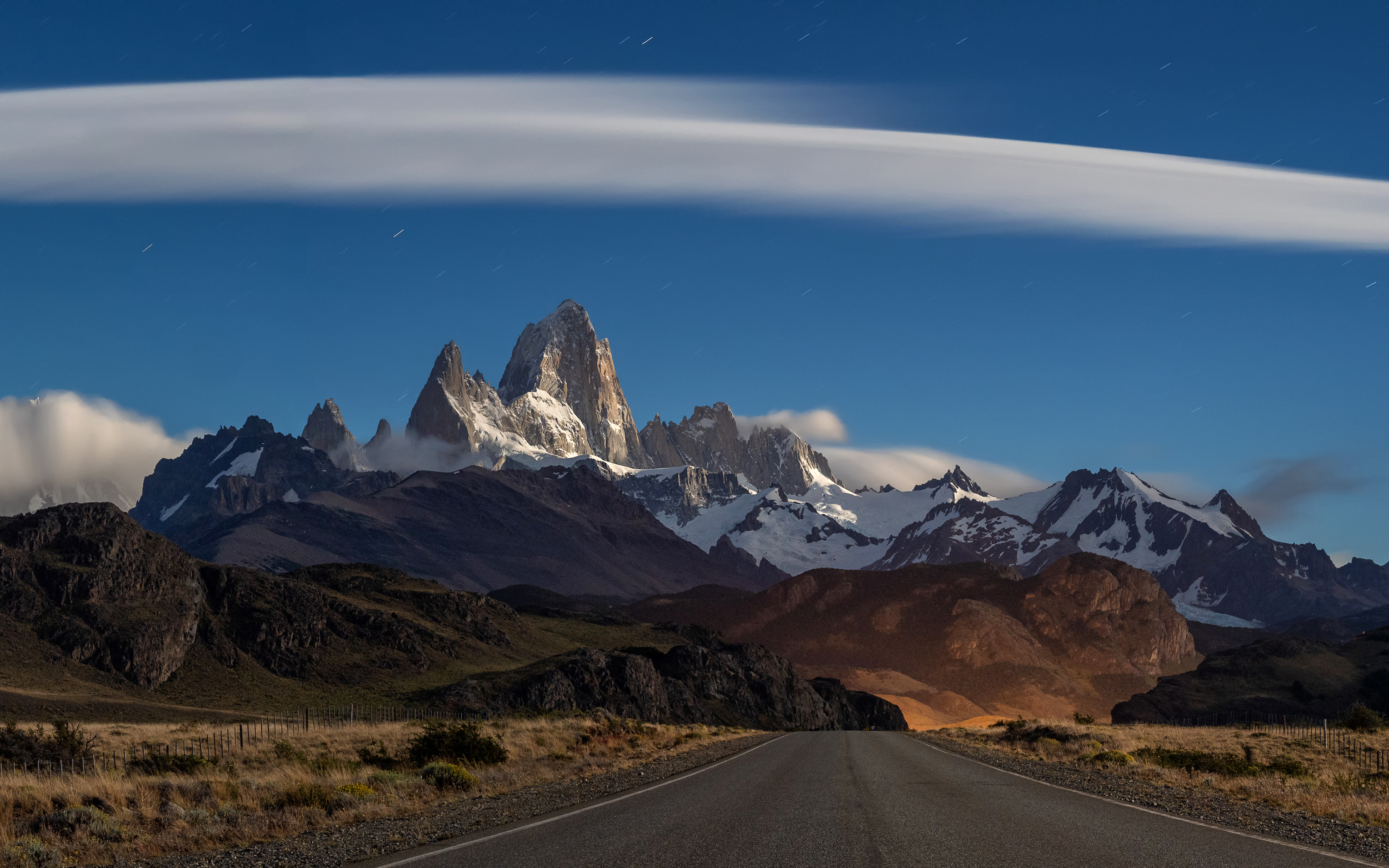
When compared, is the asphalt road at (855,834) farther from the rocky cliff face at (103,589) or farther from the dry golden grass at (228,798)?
the rocky cliff face at (103,589)

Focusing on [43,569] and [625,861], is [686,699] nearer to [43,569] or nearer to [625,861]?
[43,569]

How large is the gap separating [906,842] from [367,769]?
58.4ft

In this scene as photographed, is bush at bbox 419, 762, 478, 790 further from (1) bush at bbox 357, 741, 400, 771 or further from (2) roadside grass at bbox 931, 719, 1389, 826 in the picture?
(2) roadside grass at bbox 931, 719, 1389, 826

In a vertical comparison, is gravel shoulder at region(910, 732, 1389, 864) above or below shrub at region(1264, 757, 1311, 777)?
above

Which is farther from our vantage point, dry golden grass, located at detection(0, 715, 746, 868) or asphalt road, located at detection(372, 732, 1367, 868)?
dry golden grass, located at detection(0, 715, 746, 868)

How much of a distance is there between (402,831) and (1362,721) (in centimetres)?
8508

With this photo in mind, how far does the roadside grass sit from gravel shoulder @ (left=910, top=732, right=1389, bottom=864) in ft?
1.75

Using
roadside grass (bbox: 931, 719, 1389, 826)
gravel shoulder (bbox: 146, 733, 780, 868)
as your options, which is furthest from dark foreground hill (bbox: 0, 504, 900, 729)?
gravel shoulder (bbox: 146, 733, 780, 868)

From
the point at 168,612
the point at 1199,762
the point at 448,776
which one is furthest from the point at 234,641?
the point at 1199,762

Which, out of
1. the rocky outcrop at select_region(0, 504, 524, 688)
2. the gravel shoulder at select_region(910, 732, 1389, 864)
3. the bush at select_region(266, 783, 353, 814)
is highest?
the rocky outcrop at select_region(0, 504, 524, 688)

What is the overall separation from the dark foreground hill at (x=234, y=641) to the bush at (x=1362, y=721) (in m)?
68.5

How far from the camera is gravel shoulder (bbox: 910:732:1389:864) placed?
56.4ft

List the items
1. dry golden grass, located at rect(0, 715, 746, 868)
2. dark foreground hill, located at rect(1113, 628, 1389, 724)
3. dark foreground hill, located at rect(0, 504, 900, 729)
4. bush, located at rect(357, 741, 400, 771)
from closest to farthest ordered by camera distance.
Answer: dry golden grass, located at rect(0, 715, 746, 868), bush, located at rect(357, 741, 400, 771), dark foreground hill, located at rect(0, 504, 900, 729), dark foreground hill, located at rect(1113, 628, 1389, 724)

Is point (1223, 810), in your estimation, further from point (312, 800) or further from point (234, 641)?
point (234, 641)
